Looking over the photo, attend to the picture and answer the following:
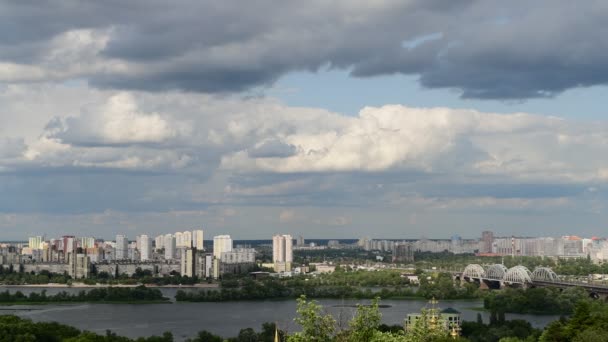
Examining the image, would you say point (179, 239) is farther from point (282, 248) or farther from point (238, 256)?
point (238, 256)

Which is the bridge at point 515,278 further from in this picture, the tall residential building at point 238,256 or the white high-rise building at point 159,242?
the white high-rise building at point 159,242

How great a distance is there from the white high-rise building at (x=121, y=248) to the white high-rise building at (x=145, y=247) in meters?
1.52

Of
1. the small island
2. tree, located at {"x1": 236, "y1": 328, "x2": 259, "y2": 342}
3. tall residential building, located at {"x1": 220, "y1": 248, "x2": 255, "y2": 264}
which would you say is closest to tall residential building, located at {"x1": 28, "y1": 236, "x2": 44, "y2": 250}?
tall residential building, located at {"x1": 220, "y1": 248, "x2": 255, "y2": 264}

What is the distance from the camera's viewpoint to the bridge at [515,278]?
4331cm

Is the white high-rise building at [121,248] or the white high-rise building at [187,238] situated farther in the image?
the white high-rise building at [187,238]

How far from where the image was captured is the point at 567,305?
32.8 metres

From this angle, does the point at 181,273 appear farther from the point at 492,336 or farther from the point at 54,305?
the point at 492,336

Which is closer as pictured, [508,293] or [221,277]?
[508,293]

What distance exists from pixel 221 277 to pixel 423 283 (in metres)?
15.7

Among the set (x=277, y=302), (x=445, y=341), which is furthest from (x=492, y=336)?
(x=277, y=302)

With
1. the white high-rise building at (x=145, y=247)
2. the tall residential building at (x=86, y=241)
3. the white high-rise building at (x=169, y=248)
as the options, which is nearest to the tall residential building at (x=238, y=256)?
the white high-rise building at (x=169, y=248)

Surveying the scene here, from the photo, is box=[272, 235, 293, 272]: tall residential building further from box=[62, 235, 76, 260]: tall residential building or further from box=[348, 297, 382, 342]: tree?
box=[348, 297, 382, 342]: tree

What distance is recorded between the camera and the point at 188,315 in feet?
102

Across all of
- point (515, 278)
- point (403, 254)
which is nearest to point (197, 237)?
point (403, 254)
